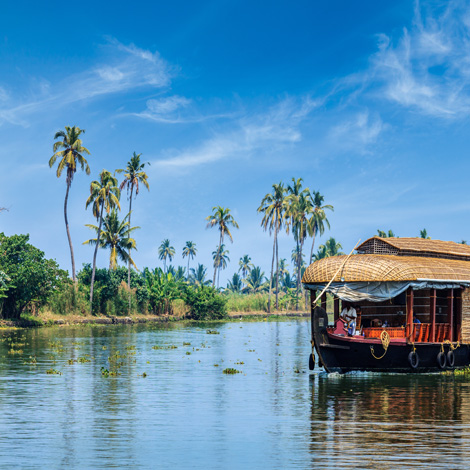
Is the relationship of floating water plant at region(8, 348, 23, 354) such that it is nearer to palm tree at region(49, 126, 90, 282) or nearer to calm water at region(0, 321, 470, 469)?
calm water at region(0, 321, 470, 469)

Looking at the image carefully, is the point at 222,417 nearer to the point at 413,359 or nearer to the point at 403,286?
the point at 403,286

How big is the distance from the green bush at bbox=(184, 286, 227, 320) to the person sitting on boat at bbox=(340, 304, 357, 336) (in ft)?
168

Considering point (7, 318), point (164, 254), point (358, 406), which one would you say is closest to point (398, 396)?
point (358, 406)

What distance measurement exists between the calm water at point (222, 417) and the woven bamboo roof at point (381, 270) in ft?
11.4

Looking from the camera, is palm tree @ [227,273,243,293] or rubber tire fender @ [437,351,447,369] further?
palm tree @ [227,273,243,293]

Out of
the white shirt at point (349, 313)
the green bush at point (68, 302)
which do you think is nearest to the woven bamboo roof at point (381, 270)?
the white shirt at point (349, 313)

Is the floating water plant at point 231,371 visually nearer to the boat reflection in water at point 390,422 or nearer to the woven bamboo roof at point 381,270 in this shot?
the boat reflection in water at point 390,422

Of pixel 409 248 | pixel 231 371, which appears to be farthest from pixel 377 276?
pixel 231 371

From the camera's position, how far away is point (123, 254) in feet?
254

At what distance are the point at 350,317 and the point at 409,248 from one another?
343cm

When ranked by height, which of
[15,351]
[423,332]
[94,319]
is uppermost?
[423,332]

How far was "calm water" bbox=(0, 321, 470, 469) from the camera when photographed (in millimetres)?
12531

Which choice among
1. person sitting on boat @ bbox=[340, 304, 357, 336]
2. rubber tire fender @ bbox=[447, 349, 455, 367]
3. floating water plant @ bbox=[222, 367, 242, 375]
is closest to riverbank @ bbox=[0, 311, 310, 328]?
floating water plant @ bbox=[222, 367, 242, 375]

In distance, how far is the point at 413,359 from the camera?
25.5 m
